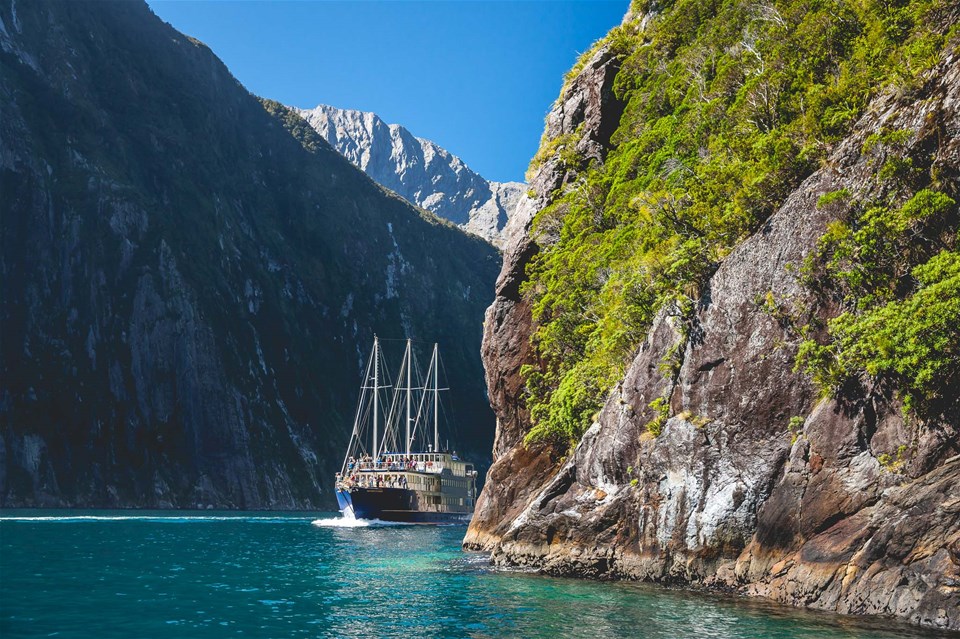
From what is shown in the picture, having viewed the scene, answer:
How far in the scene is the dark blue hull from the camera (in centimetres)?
7462

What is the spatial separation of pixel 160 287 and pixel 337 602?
341 feet

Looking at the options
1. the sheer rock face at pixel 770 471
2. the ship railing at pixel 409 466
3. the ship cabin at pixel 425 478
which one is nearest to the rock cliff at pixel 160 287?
the ship cabin at pixel 425 478

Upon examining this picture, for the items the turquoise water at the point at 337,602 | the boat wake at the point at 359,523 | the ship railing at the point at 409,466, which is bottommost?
the boat wake at the point at 359,523

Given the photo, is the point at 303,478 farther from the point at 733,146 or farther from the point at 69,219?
the point at 733,146

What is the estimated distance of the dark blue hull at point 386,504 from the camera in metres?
74.6

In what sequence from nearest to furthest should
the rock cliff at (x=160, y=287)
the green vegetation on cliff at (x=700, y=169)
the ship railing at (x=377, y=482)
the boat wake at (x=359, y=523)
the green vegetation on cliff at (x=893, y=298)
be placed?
the green vegetation on cliff at (x=893, y=298), the green vegetation on cliff at (x=700, y=169), the boat wake at (x=359, y=523), the ship railing at (x=377, y=482), the rock cliff at (x=160, y=287)

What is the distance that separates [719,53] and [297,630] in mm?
33170

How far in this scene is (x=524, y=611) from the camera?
22.0 m

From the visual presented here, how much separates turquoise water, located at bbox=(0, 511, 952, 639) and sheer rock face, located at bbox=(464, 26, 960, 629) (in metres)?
1.22

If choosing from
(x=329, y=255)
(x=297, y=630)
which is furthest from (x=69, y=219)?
(x=297, y=630)

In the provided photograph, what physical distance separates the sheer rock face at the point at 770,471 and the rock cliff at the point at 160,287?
88126 millimetres

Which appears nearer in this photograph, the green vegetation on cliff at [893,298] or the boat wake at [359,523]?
the green vegetation on cliff at [893,298]

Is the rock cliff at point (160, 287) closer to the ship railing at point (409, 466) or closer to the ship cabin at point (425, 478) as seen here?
the ship cabin at point (425, 478)

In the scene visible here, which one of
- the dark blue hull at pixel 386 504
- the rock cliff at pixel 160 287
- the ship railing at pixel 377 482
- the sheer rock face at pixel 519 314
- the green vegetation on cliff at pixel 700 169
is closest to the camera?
the green vegetation on cliff at pixel 700 169
